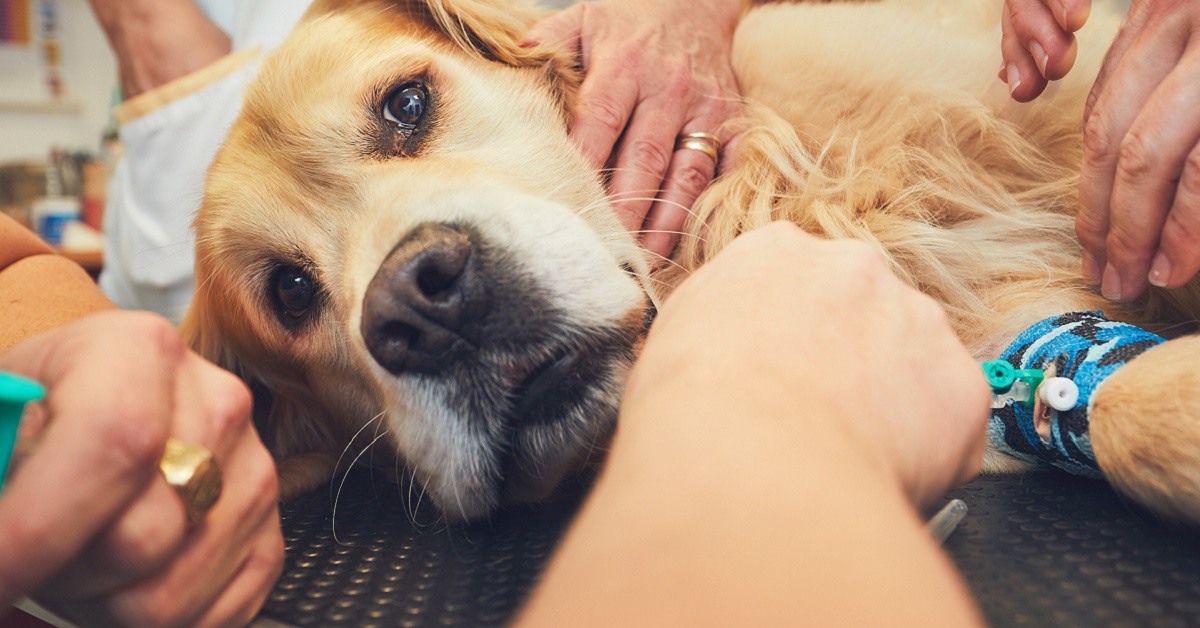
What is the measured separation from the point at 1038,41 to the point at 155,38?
2339mm

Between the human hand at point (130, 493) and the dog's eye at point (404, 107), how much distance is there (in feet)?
2.15

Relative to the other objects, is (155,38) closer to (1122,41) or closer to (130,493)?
(130,493)

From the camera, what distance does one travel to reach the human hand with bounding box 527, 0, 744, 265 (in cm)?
123

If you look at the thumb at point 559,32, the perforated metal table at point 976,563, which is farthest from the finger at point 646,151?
the perforated metal table at point 976,563

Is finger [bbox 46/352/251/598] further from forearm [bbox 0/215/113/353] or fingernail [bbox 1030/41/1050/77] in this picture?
fingernail [bbox 1030/41/1050/77]

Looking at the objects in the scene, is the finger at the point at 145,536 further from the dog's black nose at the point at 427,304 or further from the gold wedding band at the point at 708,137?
the gold wedding band at the point at 708,137

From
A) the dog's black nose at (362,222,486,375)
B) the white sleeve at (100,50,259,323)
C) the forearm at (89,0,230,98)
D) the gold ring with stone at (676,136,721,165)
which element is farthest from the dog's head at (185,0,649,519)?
→ the forearm at (89,0,230,98)

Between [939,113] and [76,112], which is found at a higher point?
[939,113]

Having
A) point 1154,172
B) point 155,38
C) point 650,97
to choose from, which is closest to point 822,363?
point 1154,172

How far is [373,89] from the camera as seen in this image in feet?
4.01

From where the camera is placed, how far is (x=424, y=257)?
2.89 ft

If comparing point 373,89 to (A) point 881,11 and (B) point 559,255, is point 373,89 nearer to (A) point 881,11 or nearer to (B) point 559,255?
(B) point 559,255

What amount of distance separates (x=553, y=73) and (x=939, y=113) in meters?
0.64

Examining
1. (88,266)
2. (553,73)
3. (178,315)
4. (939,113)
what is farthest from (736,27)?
(88,266)
